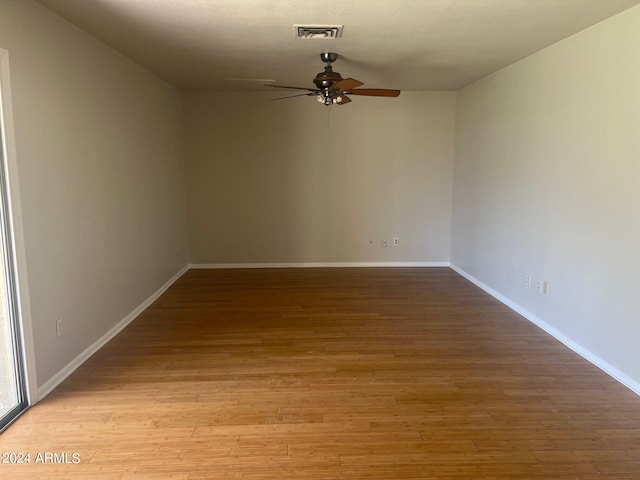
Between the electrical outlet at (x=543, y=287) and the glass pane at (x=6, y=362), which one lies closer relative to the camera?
the glass pane at (x=6, y=362)

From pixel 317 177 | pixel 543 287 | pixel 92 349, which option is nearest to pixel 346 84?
Result: pixel 317 177

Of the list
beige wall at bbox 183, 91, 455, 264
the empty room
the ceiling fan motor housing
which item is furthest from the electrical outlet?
the ceiling fan motor housing

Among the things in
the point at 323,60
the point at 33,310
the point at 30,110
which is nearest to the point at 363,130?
the point at 323,60

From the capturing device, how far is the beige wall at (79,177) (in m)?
2.45

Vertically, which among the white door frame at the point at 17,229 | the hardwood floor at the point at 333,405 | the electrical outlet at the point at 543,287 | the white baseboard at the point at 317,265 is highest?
the white door frame at the point at 17,229

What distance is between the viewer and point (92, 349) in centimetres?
316

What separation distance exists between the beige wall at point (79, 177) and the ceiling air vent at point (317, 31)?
159 cm

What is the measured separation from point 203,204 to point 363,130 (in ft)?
8.06

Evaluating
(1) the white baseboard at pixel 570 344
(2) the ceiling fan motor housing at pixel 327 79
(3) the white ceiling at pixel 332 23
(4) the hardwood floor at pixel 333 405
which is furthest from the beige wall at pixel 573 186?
(2) the ceiling fan motor housing at pixel 327 79

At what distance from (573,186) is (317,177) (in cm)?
330

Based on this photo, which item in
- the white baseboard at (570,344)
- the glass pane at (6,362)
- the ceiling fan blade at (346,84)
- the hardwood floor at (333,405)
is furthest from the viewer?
the ceiling fan blade at (346,84)

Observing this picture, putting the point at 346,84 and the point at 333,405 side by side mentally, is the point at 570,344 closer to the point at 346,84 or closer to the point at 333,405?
the point at 333,405

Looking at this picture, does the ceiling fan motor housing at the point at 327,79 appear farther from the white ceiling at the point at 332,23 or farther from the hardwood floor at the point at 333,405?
the hardwood floor at the point at 333,405

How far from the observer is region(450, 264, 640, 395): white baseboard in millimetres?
2702
